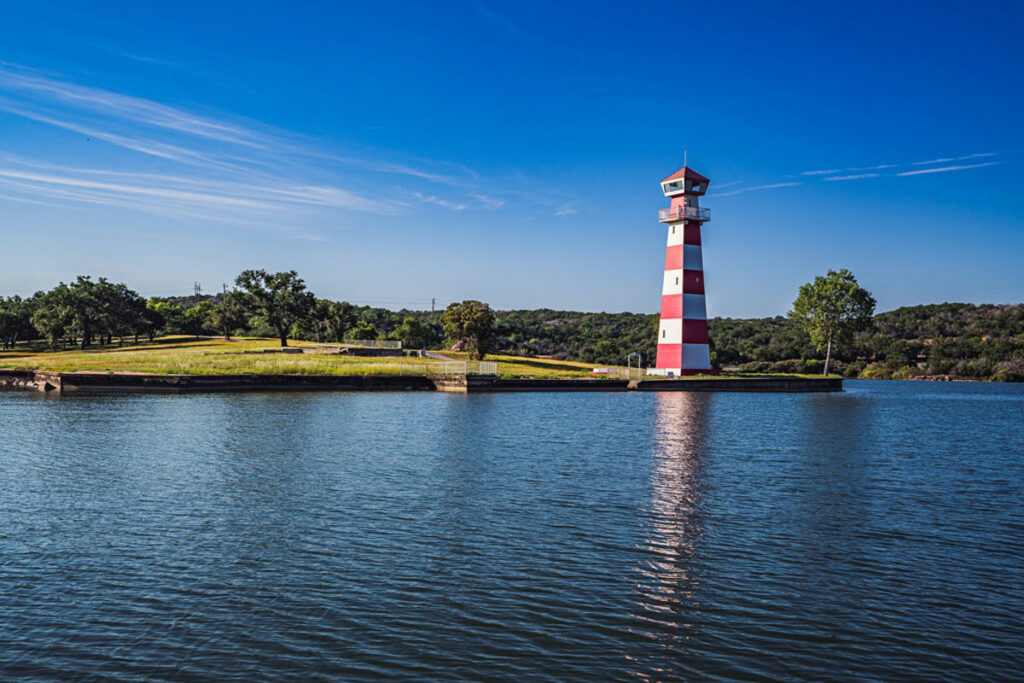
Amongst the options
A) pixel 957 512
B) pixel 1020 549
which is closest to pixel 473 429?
pixel 957 512

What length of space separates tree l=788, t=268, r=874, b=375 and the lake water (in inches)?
2530

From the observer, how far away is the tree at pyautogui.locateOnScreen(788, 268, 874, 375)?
9062 centimetres

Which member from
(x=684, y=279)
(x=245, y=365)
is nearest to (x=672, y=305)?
(x=684, y=279)

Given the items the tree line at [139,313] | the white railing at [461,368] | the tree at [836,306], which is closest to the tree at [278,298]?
the tree line at [139,313]

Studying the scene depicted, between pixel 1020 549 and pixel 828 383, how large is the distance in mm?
71610

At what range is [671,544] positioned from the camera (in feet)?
51.1

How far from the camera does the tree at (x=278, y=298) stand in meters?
92.7

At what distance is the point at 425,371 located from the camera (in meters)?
68.1

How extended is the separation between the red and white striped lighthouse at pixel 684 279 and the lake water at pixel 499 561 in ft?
134

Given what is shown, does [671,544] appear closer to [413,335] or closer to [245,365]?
[245,365]

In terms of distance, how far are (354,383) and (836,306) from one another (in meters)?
60.1

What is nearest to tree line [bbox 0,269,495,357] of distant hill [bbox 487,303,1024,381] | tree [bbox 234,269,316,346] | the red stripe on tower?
tree [bbox 234,269,316,346]

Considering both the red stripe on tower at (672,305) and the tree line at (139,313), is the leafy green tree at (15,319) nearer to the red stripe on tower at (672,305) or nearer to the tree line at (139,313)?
the tree line at (139,313)

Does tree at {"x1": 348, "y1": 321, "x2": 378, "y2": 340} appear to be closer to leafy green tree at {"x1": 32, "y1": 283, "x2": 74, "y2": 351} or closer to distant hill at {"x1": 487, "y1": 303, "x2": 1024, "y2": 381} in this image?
distant hill at {"x1": 487, "y1": 303, "x2": 1024, "y2": 381}
